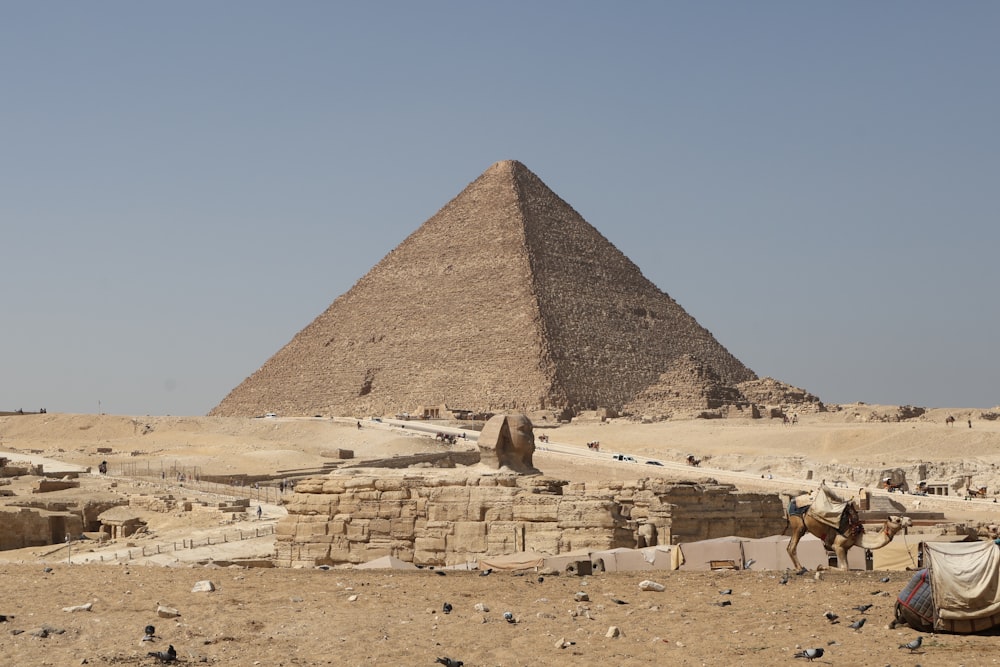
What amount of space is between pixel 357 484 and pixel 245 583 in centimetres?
269

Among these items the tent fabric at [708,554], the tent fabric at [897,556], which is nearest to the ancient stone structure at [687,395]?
the tent fabric at [897,556]

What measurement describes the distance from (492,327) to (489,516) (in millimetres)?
116283

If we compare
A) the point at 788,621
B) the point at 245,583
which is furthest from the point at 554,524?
the point at 788,621

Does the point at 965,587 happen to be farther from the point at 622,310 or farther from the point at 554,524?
the point at 622,310

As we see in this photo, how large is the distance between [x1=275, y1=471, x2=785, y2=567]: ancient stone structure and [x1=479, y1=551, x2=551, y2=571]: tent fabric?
238 millimetres

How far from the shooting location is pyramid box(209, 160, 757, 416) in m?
117

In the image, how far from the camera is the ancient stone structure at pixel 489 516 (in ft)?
36.5

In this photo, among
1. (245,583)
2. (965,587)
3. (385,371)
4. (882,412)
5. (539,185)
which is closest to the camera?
(965,587)

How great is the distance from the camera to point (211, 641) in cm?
768

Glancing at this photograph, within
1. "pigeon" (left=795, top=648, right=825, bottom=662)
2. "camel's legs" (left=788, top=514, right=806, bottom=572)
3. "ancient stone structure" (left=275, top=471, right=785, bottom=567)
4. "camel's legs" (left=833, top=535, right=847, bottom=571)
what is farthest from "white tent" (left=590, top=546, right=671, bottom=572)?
"pigeon" (left=795, top=648, right=825, bottom=662)

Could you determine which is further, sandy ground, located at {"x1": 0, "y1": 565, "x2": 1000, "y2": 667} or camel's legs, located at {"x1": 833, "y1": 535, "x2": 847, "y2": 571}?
camel's legs, located at {"x1": 833, "y1": 535, "x2": 847, "y2": 571}

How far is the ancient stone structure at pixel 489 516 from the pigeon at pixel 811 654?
4021 millimetres

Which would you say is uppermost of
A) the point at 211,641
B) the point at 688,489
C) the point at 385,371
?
the point at 385,371

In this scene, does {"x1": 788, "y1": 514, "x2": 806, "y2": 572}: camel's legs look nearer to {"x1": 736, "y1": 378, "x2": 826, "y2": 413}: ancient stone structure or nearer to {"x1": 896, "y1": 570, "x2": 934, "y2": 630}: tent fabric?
{"x1": 896, "y1": 570, "x2": 934, "y2": 630}: tent fabric
